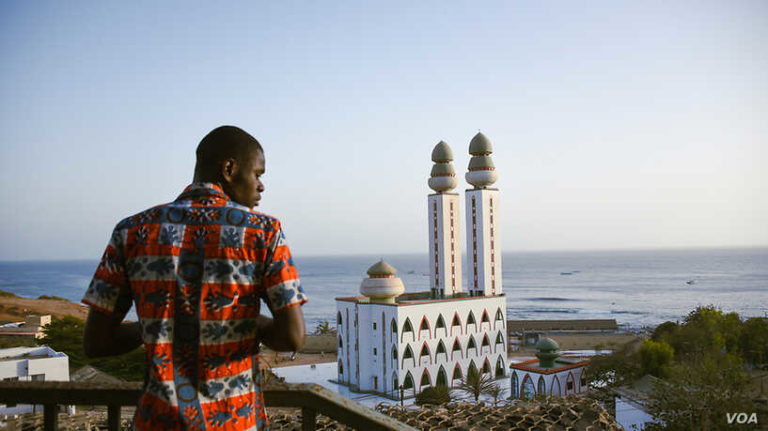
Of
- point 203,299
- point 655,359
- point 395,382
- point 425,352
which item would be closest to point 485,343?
point 425,352

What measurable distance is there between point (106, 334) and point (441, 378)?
867 inches

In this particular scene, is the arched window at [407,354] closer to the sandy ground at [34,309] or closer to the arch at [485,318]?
the arch at [485,318]

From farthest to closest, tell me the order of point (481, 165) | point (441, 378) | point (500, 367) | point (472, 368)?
point (481, 165), point (500, 367), point (472, 368), point (441, 378)

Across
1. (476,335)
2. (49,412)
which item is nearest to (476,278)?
(476,335)

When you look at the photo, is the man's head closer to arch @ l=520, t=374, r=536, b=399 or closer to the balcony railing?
the balcony railing

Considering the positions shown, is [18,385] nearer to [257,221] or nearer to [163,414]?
[163,414]

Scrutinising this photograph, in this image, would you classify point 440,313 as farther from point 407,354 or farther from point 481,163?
point 481,163

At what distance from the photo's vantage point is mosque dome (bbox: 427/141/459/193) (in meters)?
26.5

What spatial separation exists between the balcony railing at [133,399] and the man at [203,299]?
26 centimetres

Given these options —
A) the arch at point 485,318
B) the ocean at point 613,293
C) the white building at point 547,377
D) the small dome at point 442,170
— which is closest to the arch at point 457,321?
the arch at point 485,318

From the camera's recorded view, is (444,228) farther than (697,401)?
Yes

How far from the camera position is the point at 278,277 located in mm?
1579

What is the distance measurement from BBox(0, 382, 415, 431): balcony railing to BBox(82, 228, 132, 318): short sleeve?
1.42 feet

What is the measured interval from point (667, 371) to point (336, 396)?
20848mm
